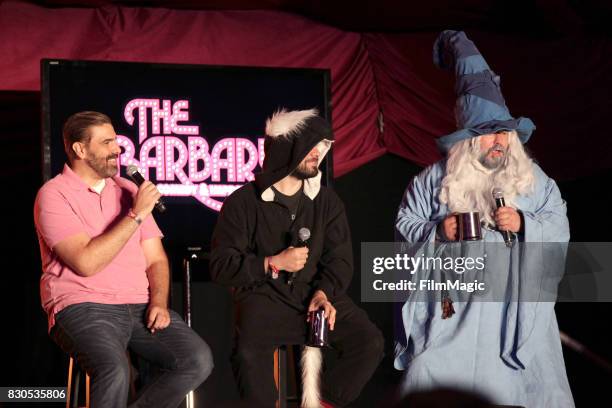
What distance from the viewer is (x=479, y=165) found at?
410cm

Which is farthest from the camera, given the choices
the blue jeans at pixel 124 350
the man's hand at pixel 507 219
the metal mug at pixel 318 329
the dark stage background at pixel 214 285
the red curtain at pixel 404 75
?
the red curtain at pixel 404 75

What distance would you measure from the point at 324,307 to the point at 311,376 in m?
0.30

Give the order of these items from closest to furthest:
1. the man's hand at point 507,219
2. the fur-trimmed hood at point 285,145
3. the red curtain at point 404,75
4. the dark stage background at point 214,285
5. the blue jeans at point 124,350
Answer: the blue jeans at point 124,350 → the man's hand at point 507,219 → the fur-trimmed hood at point 285,145 → the dark stage background at point 214,285 → the red curtain at point 404,75

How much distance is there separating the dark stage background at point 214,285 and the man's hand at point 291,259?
104 centimetres

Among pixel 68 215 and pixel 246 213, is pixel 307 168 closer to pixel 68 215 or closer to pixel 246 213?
pixel 246 213

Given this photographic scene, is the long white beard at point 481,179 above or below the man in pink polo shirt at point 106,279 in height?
above

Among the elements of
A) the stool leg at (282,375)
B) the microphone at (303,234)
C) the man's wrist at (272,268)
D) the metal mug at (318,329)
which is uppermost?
the microphone at (303,234)

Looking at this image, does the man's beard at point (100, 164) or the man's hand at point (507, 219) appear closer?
the man's hand at point (507, 219)

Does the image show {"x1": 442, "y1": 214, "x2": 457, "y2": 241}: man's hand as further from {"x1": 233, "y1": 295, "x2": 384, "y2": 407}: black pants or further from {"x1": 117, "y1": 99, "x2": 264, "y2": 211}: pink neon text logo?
{"x1": 117, "y1": 99, "x2": 264, "y2": 211}: pink neon text logo

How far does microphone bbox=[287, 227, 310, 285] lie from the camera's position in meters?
3.99

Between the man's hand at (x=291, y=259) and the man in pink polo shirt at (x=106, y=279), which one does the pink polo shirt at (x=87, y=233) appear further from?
the man's hand at (x=291, y=259)

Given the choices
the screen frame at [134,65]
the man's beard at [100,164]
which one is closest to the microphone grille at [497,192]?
the screen frame at [134,65]

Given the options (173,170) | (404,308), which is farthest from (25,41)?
(404,308)

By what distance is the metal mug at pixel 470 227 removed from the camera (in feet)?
12.3
